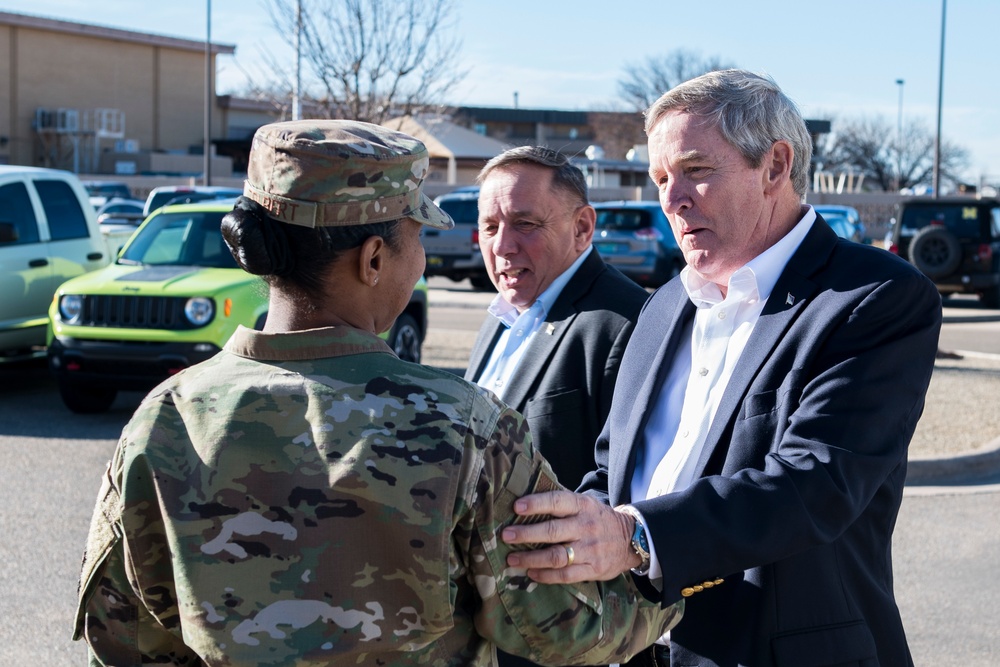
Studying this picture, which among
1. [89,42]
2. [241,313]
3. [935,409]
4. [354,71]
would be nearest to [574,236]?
[241,313]

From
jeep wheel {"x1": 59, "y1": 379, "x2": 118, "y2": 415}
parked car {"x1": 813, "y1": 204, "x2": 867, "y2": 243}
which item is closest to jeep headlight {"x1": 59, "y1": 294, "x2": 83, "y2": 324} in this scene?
jeep wheel {"x1": 59, "y1": 379, "x2": 118, "y2": 415}

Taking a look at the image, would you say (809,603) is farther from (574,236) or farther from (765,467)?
(574,236)

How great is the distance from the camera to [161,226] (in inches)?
432

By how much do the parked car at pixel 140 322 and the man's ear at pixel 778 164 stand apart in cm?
703

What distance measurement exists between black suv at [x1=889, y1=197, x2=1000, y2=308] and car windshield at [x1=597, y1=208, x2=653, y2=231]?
4852 millimetres

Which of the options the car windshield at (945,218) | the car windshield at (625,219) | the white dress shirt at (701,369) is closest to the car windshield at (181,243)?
the white dress shirt at (701,369)

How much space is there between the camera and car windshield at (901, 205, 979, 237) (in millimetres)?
20953

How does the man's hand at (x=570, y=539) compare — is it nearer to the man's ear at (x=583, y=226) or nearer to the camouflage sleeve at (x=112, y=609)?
the camouflage sleeve at (x=112, y=609)

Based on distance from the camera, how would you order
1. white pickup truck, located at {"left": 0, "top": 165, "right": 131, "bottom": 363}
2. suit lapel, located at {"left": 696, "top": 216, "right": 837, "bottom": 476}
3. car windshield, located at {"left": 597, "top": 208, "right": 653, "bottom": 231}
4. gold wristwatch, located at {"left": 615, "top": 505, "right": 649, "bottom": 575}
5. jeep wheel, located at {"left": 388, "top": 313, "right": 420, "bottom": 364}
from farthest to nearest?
car windshield, located at {"left": 597, "top": 208, "right": 653, "bottom": 231} → jeep wheel, located at {"left": 388, "top": 313, "right": 420, "bottom": 364} → white pickup truck, located at {"left": 0, "top": 165, "right": 131, "bottom": 363} → suit lapel, located at {"left": 696, "top": 216, "right": 837, "bottom": 476} → gold wristwatch, located at {"left": 615, "top": 505, "right": 649, "bottom": 575}

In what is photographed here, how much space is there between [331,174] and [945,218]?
2146 centimetres

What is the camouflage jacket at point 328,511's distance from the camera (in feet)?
5.64

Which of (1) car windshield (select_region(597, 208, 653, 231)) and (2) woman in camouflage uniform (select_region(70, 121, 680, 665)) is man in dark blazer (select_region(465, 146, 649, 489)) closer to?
(2) woman in camouflage uniform (select_region(70, 121, 680, 665))

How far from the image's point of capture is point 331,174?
5.95 ft

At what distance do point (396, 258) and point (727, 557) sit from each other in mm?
850
